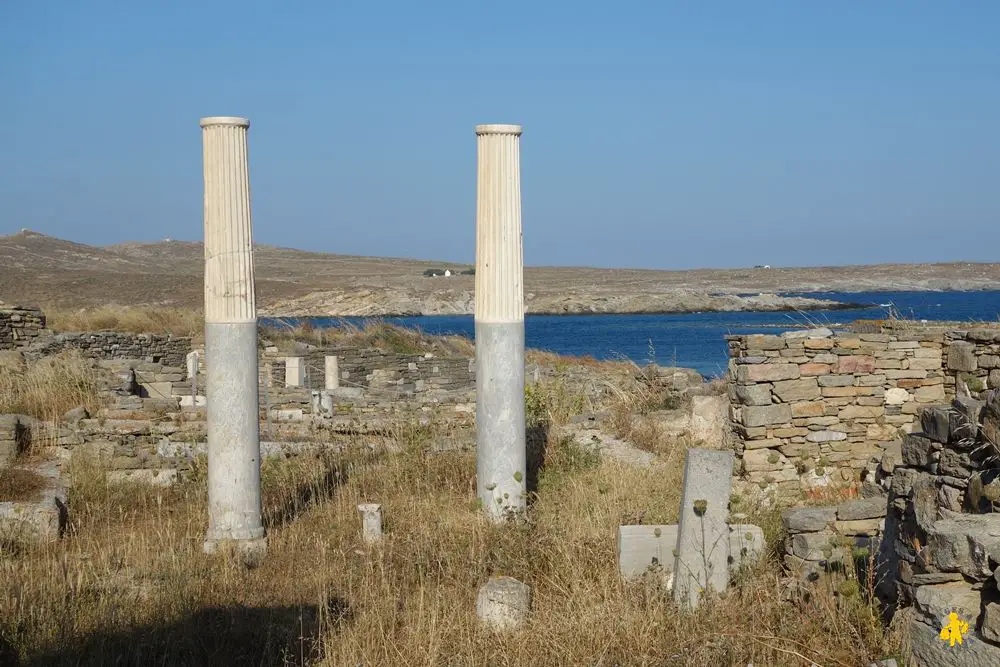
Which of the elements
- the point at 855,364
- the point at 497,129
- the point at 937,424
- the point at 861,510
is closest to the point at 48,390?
the point at 497,129

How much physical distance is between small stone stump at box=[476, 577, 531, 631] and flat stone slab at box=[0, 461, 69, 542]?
3.99m

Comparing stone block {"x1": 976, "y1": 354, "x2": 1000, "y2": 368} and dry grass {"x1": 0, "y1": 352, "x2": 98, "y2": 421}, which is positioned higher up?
stone block {"x1": 976, "y1": 354, "x2": 1000, "y2": 368}

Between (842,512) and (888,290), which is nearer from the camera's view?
(842,512)

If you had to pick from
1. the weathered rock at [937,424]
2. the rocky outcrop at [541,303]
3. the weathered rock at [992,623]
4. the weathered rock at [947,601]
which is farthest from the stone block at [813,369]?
the rocky outcrop at [541,303]

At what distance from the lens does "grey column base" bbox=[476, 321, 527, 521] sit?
28.0 ft

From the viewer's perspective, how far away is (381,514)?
28.1ft

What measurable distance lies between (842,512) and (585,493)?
2.52 m

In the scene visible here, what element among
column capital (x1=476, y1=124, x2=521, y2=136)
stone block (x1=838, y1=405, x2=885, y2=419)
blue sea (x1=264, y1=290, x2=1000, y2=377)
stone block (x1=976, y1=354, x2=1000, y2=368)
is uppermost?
column capital (x1=476, y1=124, x2=521, y2=136)

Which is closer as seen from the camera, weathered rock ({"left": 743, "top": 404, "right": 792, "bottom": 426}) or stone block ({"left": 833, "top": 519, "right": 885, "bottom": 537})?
stone block ({"left": 833, "top": 519, "right": 885, "bottom": 537})

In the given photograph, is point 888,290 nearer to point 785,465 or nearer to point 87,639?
point 785,465

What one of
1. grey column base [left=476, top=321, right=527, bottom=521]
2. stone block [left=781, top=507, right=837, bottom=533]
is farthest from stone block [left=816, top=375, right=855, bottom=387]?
stone block [left=781, top=507, right=837, bottom=533]

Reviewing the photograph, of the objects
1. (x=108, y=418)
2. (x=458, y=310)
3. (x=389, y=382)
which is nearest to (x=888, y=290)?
(x=458, y=310)

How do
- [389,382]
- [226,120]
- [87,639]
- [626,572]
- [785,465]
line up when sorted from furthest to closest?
[389,382] < [785,465] < [226,120] < [626,572] < [87,639]

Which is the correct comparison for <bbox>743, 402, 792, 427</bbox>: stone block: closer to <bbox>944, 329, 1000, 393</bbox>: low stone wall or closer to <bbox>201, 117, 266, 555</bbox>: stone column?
<bbox>944, 329, 1000, 393</bbox>: low stone wall
